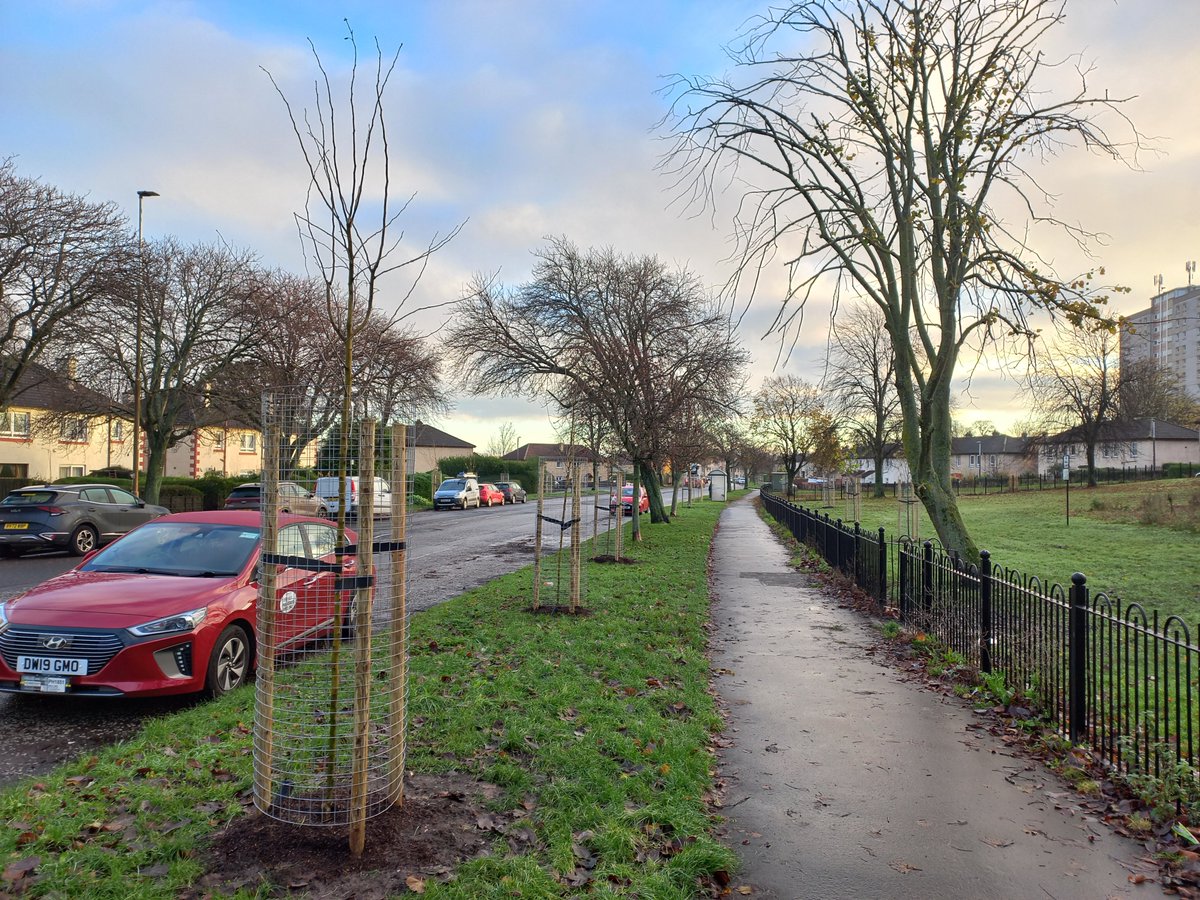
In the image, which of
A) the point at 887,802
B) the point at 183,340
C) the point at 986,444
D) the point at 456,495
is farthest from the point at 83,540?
the point at 986,444

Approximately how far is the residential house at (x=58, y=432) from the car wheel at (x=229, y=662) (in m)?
22.7

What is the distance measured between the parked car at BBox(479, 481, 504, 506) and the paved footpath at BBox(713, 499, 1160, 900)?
37.4 meters

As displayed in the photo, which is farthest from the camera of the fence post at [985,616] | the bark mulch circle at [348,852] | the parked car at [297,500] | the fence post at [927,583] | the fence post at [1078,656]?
the fence post at [927,583]

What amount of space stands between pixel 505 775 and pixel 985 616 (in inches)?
192

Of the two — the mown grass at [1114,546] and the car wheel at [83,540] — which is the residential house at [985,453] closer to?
the mown grass at [1114,546]

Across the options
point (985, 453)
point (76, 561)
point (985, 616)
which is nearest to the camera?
point (985, 616)

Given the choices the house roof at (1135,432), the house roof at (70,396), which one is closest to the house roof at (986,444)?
the house roof at (1135,432)

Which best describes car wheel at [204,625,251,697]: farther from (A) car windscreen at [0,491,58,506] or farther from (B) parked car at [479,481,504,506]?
(B) parked car at [479,481,504,506]

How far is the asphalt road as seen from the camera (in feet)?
16.7

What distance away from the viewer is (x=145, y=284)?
2419cm

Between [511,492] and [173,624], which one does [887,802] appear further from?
[511,492]

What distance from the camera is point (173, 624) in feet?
18.8

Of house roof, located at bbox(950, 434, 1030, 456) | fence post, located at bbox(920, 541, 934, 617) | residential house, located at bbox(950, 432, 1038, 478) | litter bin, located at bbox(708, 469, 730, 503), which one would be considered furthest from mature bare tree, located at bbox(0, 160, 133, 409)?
house roof, located at bbox(950, 434, 1030, 456)

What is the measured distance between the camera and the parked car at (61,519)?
631 inches
